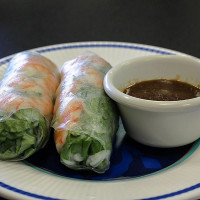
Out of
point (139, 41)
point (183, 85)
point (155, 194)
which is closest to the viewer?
point (155, 194)

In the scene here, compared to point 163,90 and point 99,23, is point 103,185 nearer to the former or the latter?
point 163,90

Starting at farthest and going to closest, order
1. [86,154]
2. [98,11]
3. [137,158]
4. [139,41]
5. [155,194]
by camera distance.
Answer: [98,11], [139,41], [137,158], [86,154], [155,194]

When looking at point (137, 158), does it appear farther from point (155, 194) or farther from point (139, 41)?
point (139, 41)

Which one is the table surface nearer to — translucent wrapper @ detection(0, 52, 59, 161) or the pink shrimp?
translucent wrapper @ detection(0, 52, 59, 161)

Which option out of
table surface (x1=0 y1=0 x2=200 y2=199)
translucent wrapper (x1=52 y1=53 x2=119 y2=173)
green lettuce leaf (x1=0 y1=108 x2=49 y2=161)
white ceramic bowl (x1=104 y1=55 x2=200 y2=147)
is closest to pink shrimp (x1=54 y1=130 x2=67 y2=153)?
translucent wrapper (x1=52 y1=53 x2=119 y2=173)

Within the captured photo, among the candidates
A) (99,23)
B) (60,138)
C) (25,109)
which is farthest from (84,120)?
(99,23)

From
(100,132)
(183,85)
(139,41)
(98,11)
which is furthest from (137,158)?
(98,11)

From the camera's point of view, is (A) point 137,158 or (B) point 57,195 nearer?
(B) point 57,195
